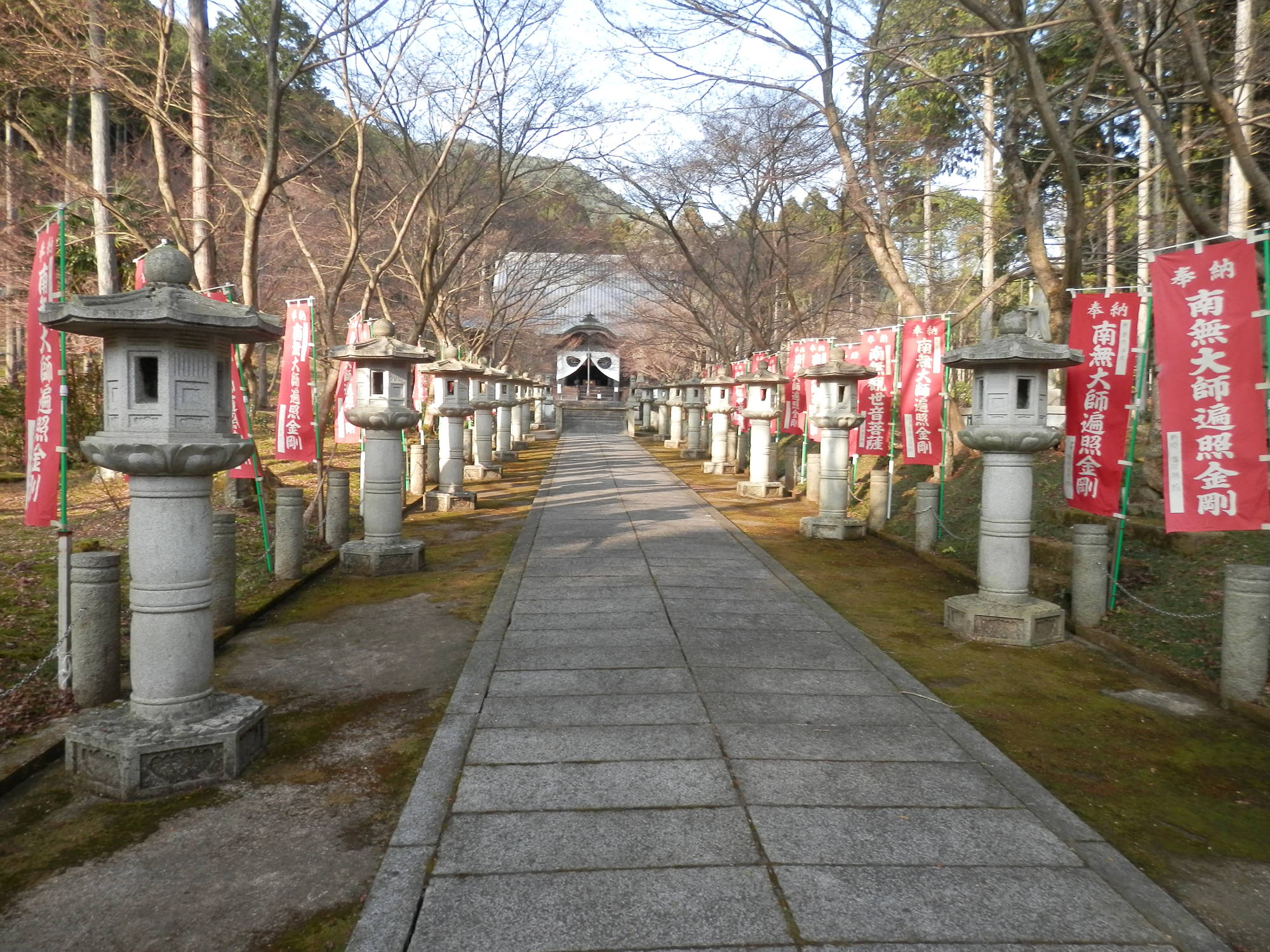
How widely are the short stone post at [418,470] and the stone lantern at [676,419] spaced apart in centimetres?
1504

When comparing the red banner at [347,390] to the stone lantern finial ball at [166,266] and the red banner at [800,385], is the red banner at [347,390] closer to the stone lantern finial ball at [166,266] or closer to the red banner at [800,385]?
the red banner at [800,385]

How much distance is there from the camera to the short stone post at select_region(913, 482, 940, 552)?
10.8 metres

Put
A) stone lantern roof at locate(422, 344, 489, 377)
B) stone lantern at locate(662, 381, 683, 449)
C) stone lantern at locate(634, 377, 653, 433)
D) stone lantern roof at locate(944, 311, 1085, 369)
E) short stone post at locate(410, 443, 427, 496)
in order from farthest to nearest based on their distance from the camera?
stone lantern at locate(634, 377, 653, 433) → stone lantern at locate(662, 381, 683, 449) → short stone post at locate(410, 443, 427, 496) → stone lantern roof at locate(422, 344, 489, 377) → stone lantern roof at locate(944, 311, 1085, 369)

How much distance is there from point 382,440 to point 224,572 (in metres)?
3.12

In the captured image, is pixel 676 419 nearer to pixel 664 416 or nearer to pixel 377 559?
pixel 664 416

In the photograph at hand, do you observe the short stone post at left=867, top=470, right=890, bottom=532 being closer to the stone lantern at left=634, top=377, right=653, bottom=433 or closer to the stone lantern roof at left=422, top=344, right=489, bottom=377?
the stone lantern roof at left=422, top=344, right=489, bottom=377

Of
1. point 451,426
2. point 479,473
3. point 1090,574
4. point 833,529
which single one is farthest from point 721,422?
point 1090,574

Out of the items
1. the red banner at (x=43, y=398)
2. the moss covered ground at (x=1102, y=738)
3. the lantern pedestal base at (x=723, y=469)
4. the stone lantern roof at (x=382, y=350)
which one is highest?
the stone lantern roof at (x=382, y=350)

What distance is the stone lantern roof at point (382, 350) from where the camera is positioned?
389 inches

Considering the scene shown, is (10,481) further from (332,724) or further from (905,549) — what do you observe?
(905,549)

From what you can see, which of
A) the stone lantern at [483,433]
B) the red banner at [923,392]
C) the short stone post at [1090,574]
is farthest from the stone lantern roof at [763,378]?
the short stone post at [1090,574]

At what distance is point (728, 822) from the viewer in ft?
12.5

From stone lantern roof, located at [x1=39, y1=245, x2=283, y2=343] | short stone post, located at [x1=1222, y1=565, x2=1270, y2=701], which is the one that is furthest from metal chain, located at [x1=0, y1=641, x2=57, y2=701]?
short stone post, located at [x1=1222, y1=565, x2=1270, y2=701]

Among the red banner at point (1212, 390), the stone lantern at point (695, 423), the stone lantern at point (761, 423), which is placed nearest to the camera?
the red banner at point (1212, 390)
